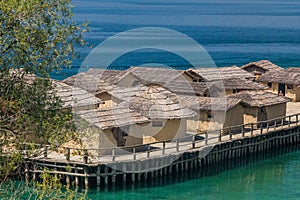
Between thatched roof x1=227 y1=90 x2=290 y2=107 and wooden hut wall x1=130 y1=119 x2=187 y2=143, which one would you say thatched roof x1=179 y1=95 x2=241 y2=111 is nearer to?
thatched roof x1=227 y1=90 x2=290 y2=107

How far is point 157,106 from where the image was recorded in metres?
37.1

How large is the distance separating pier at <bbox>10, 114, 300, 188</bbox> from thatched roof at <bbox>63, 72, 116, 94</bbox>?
8152 mm

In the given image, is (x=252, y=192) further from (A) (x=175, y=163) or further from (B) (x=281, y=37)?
(B) (x=281, y=37)

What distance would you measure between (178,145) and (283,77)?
19.6m

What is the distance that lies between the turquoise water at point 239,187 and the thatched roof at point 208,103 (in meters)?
3.55

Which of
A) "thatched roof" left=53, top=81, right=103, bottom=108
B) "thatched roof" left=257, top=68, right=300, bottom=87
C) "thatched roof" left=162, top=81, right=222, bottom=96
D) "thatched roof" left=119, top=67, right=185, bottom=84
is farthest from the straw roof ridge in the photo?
"thatched roof" left=53, top=81, right=103, bottom=108

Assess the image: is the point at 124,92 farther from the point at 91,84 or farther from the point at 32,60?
the point at 32,60

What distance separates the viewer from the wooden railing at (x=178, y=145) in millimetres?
33125

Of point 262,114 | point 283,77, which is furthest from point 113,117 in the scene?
point 283,77

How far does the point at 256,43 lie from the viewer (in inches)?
4747

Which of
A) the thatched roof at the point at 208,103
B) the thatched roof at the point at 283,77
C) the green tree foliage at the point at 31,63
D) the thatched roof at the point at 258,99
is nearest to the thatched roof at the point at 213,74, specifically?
the thatched roof at the point at 283,77

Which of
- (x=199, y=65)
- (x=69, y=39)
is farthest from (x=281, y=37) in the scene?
(x=69, y=39)

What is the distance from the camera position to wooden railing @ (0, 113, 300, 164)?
109 feet

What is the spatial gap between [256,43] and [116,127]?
88.9 m
